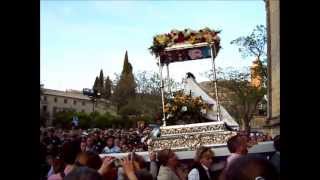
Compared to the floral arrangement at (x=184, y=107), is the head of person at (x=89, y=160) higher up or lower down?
lower down

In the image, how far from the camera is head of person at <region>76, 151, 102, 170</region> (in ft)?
15.0

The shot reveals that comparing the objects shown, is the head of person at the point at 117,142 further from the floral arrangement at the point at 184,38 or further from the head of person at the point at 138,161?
the floral arrangement at the point at 184,38

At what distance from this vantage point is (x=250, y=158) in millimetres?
4281

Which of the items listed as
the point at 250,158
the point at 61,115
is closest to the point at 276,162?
the point at 250,158

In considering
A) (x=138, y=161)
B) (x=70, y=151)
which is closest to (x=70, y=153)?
(x=70, y=151)

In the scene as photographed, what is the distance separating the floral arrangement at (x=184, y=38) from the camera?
5.87m

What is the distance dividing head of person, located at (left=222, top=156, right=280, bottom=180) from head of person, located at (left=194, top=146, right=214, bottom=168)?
802mm

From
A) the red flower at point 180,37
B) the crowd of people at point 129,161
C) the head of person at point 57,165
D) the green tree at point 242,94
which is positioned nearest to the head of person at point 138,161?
the crowd of people at point 129,161

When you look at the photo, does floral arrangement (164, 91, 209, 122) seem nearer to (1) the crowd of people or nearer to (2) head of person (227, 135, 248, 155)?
(1) the crowd of people

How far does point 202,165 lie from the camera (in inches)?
201

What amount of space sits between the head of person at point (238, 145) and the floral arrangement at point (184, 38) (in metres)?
1.29

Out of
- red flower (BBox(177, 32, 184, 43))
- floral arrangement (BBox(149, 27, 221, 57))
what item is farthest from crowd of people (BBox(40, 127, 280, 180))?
red flower (BBox(177, 32, 184, 43))
